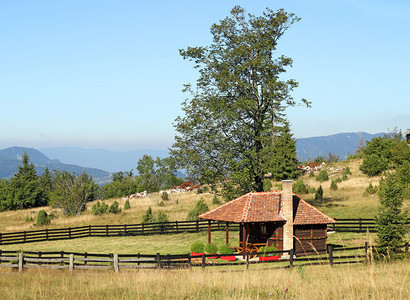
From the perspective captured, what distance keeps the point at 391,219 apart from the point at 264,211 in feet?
32.0

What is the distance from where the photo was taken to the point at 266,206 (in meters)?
29.9

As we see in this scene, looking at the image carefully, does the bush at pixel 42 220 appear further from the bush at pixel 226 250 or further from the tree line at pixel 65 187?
the bush at pixel 226 250

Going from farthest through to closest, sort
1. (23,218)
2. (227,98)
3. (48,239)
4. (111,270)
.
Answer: (23,218) → (48,239) → (227,98) → (111,270)

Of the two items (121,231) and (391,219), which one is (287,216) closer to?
(391,219)

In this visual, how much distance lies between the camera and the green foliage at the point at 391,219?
20828 mm

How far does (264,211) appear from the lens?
29234 mm

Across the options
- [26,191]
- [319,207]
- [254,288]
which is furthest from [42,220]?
[254,288]

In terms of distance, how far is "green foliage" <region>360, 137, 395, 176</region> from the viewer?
6481 centimetres

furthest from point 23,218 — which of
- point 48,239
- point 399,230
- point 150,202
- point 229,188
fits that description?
point 399,230

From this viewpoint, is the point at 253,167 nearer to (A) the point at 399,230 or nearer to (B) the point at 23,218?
(A) the point at 399,230

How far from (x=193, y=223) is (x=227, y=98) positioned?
46.1 feet

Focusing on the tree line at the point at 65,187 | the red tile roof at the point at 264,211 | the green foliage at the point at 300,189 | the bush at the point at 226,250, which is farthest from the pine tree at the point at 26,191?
the bush at the point at 226,250

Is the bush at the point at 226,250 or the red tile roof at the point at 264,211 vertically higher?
the red tile roof at the point at 264,211

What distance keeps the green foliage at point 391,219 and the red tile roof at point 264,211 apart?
7.46 meters
